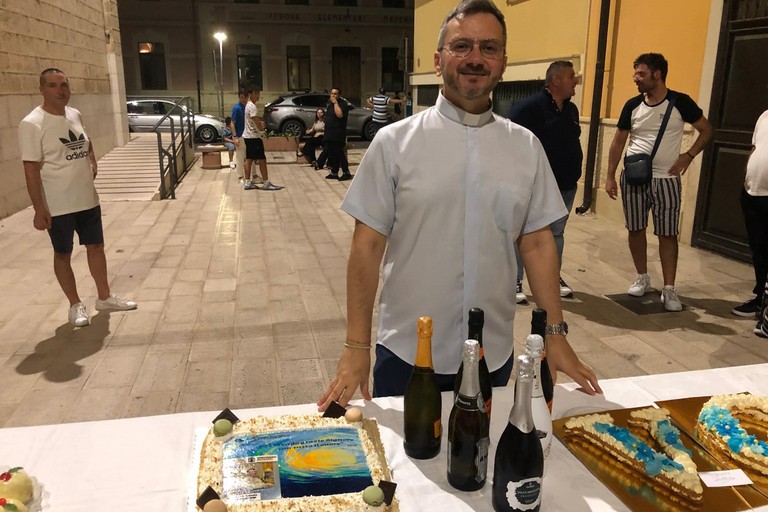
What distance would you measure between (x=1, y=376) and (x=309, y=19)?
25.5 meters

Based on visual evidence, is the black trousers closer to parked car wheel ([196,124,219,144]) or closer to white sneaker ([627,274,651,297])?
white sneaker ([627,274,651,297])

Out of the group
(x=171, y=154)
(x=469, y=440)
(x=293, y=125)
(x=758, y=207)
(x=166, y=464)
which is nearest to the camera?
(x=469, y=440)

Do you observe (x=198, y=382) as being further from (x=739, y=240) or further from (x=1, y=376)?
(x=739, y=240)

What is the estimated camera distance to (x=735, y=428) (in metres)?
1.55

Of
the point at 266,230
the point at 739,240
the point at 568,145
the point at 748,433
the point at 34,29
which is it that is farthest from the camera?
the point at 34,29

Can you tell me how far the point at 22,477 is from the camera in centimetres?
132

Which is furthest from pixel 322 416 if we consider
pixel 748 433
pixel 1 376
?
pixel 1 376

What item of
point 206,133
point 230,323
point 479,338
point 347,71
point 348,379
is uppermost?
point 347,71

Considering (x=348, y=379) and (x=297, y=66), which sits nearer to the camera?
(x=348, y=379)

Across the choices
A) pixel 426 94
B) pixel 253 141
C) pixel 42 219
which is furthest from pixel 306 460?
pixel 426 94

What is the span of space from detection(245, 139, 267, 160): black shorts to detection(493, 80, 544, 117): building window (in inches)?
174

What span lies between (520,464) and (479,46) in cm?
110

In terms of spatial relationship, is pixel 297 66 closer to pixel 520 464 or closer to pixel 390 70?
pixel 390 70

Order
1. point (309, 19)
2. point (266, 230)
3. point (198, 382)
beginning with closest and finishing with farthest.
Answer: point (198, 382) < point (266, 230) < point (309, 19)
